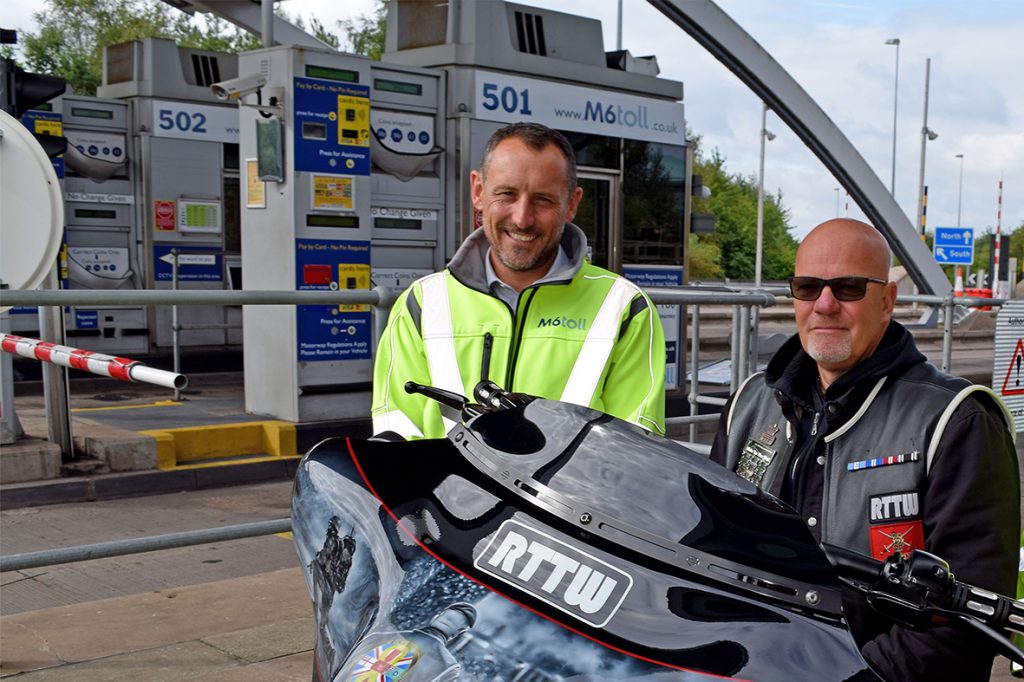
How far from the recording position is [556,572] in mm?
1359

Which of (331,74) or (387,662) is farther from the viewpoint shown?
(331,74)

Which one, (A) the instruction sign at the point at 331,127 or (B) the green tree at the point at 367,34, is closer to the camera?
(A) the instruction sign at the point at 331,127

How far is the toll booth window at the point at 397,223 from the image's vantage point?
32.8ft

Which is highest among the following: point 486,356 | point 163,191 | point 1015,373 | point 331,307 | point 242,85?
point 242,85

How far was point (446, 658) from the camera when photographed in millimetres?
1302

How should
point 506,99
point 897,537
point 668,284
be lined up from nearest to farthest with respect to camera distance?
point 897,537 → point 506,99 → point 668,284

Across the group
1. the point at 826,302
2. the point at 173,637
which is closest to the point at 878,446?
the point at 826,302

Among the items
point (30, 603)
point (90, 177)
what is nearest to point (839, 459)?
point (30, 603)

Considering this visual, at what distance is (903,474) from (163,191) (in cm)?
1217

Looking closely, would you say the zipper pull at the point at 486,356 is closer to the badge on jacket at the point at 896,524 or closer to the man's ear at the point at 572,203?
the man's ear at the point at 572,203

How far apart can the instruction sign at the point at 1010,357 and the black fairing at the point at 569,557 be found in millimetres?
5218

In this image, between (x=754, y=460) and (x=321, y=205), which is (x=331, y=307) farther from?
(x=754, y=460)

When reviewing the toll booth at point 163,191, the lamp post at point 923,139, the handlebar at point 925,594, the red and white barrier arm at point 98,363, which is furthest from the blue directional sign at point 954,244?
the handlebar at point 925,594

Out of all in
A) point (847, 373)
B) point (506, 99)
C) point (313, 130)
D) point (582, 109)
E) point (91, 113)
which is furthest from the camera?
point (91, 113)
